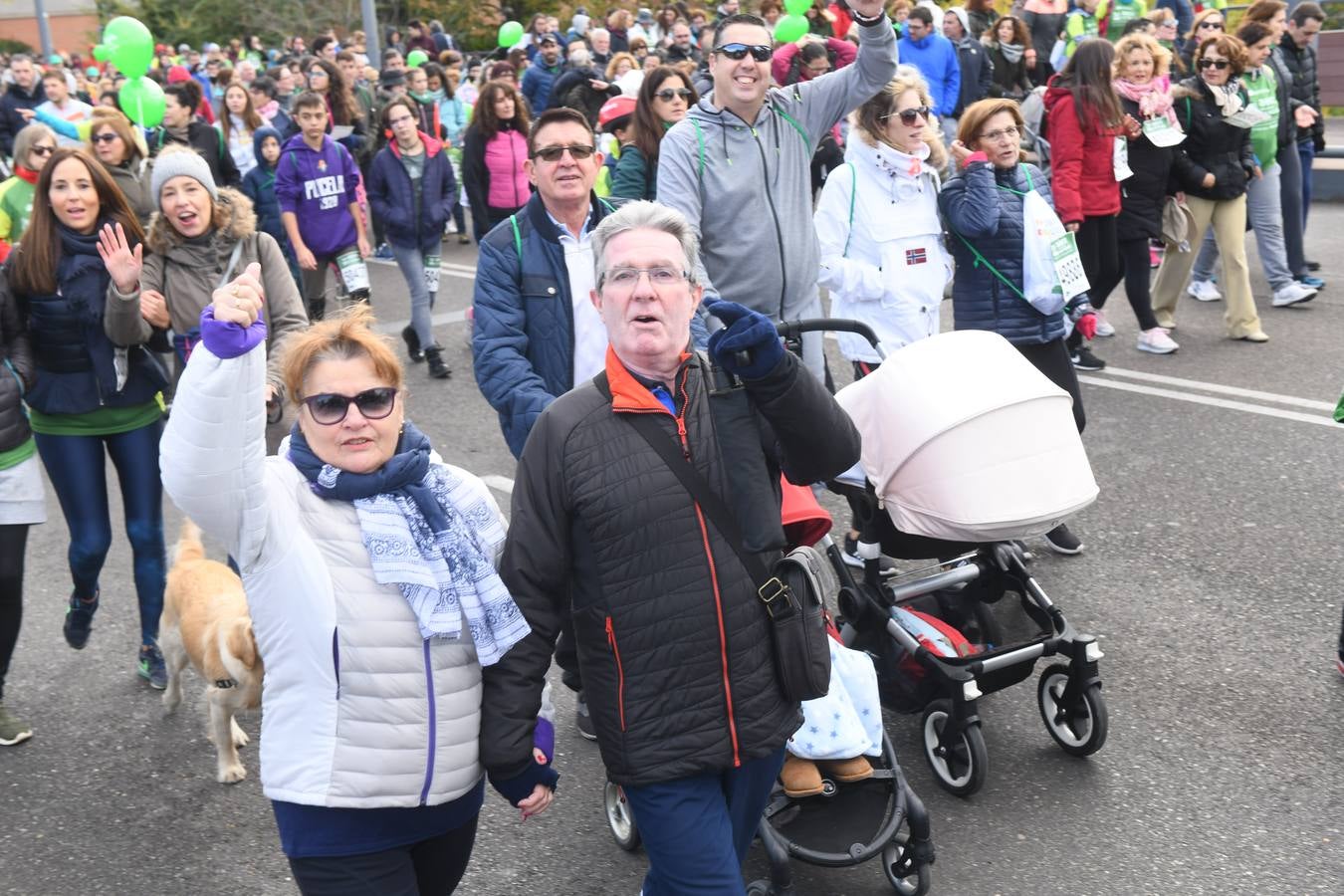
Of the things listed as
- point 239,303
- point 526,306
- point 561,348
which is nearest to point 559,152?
point 526,306

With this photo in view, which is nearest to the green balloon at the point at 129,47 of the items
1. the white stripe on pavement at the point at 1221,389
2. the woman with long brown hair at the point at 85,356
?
the woman with long brown hair at the point at 85,356

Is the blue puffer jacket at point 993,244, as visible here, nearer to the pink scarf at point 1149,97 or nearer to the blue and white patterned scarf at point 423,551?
the pink scarf at point 1149,97

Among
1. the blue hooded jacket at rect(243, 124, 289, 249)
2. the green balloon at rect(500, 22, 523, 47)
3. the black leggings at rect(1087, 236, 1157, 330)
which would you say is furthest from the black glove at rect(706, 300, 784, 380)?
the green balloon at rect(500, 22, 523, 47)

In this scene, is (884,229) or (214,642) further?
(884,229)

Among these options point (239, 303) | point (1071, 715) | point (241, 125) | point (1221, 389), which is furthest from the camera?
point (241, 125)

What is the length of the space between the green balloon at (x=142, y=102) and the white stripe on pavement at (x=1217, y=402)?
7.10 m

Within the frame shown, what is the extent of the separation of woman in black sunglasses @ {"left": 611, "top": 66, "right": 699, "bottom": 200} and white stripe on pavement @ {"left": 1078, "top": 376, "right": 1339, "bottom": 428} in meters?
3.34

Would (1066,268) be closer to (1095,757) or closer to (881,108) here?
(881,108)

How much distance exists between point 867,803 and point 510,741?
4.70 feet

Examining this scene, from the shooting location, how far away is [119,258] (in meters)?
4.81

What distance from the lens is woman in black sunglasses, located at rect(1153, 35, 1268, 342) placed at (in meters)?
9.13

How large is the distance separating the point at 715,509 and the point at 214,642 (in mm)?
2407

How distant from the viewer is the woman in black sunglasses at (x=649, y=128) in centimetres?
686

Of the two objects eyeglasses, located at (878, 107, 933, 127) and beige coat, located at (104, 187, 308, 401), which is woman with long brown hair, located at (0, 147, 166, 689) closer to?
beige coat, located at (104, 187, 308, 401)
